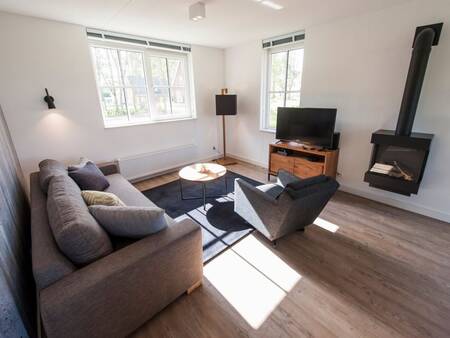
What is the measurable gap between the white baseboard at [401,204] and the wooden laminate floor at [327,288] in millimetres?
100

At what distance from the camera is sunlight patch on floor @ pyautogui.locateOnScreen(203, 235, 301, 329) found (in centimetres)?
159

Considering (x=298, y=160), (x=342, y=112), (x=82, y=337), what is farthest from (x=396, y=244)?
(x=82, y=337)

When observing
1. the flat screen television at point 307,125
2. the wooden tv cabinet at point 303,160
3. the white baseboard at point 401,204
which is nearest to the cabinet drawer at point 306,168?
the wooden tv cabinet at point 303,160

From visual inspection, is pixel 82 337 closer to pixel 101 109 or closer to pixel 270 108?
pixel 101 109

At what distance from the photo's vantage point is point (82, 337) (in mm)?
1121

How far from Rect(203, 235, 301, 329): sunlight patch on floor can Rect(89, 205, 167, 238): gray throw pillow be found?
31.7 inches

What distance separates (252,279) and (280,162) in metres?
2.13

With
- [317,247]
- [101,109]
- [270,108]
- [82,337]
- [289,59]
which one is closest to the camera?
[82,337]

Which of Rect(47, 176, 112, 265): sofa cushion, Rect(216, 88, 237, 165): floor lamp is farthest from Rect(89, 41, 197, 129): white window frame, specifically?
Rect(47, 176, 112, 265): sofa cushion

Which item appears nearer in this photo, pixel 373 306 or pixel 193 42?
pixel 373 306

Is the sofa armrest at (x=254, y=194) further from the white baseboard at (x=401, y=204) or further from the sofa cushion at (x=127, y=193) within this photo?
the white baseboard at (x=401, y=204)

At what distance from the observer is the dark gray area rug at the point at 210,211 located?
2252 mm

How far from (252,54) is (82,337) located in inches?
173

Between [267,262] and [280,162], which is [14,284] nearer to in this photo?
[267,262]
